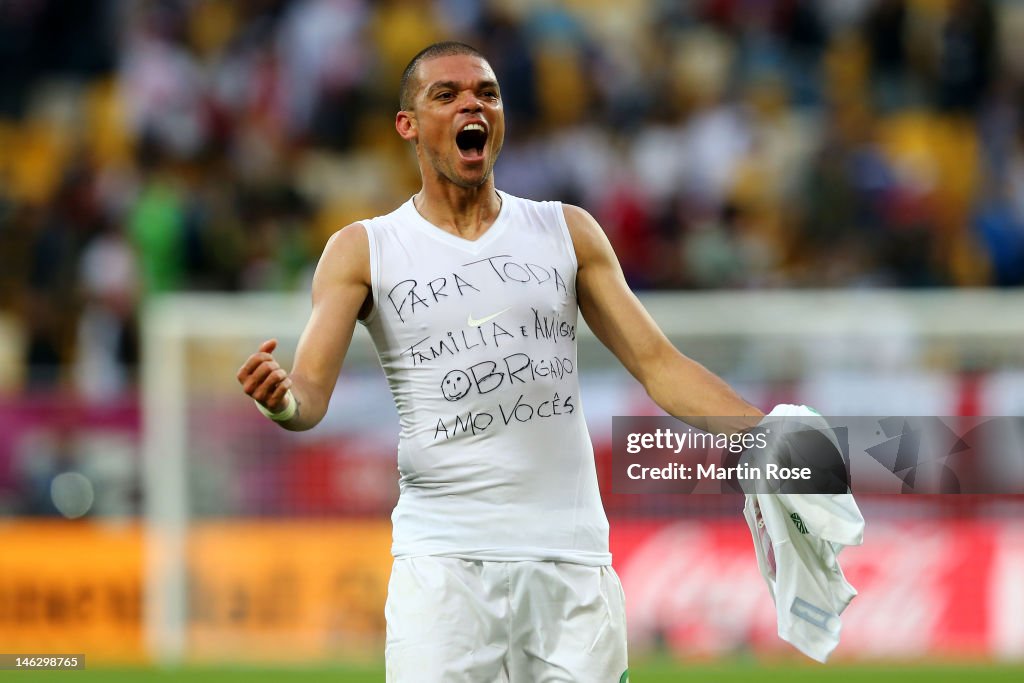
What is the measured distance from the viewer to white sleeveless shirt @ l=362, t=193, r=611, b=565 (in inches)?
180

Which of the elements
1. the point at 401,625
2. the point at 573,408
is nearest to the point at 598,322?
the point at 573,408

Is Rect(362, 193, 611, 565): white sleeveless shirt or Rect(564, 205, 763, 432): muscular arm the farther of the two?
Rect(564, 205, 763, 432): muscular arm

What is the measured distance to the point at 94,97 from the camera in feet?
51.3

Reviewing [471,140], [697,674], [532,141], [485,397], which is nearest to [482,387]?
[485,397]

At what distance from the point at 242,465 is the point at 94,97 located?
5507mm

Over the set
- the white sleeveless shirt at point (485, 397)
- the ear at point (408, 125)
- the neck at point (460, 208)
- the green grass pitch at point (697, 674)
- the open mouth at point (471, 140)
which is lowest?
the green grass pitch at point (697, 674)

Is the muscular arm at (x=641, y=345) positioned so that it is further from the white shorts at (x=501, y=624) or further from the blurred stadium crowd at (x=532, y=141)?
the blurred stadium crowd at (x=532, y=141)

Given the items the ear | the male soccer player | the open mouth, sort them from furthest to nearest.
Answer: the ear
the open mouth
the male soccer player

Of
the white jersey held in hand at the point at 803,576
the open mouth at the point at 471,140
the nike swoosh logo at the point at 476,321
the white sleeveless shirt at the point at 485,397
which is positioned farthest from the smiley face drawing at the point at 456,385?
the white jersey held in hand at the point at 803,576

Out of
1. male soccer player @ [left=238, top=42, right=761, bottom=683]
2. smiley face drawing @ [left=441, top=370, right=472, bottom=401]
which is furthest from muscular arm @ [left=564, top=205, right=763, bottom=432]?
smiley face drawing @ [left=441, top=370, right=472, bottom=401]

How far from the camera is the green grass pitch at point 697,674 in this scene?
938 cm

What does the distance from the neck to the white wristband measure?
748 mm

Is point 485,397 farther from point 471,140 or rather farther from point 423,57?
point 423,57

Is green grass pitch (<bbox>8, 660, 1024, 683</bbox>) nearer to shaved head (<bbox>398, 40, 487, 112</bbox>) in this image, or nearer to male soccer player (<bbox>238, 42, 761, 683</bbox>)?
male soccer player (<bbox>238, 42, 761, 683</bbox>)
